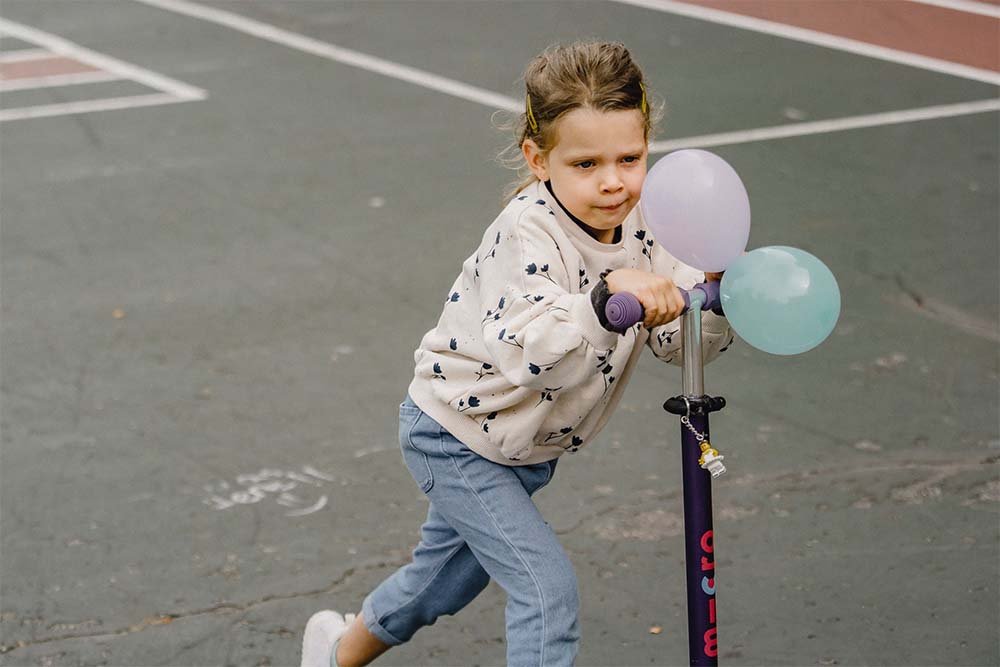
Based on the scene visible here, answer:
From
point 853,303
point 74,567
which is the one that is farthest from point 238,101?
point 74,567

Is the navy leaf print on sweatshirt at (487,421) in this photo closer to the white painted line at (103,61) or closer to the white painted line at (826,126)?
the white painted line at (826,126)

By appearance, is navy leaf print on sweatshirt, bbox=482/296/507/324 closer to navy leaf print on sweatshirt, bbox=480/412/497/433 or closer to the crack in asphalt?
navy leaf print on sweatshirt, bbox=480/412/497/433

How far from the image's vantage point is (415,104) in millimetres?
10250

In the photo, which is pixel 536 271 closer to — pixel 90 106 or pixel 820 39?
pixel 90 106

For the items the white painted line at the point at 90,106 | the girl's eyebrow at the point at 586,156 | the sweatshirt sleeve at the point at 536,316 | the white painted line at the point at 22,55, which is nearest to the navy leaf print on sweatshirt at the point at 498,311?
the sweatshirt sleeve at the point at 536,316

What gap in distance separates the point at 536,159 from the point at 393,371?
3111mm

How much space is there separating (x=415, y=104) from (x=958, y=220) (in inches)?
157

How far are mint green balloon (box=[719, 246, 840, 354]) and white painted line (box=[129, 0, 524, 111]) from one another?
21.3ft

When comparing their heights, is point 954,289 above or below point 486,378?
below

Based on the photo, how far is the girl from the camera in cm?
282

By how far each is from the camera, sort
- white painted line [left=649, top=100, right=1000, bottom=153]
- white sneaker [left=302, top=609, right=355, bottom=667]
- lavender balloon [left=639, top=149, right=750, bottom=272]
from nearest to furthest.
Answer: lavender balloon [left=639, top=149, right=750, bottom=272] < white sneaker [left=302, top=609, right=355, bottom=667] < white painted line [left=649, top=100, right=1000, bottom=153]

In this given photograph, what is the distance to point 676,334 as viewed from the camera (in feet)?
10.6

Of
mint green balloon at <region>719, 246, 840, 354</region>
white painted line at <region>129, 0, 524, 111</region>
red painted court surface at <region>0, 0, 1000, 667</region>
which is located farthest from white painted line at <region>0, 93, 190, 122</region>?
mint green balloon at <region>719, 246, 840, 354</region>

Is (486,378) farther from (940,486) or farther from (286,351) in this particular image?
(286,351)
